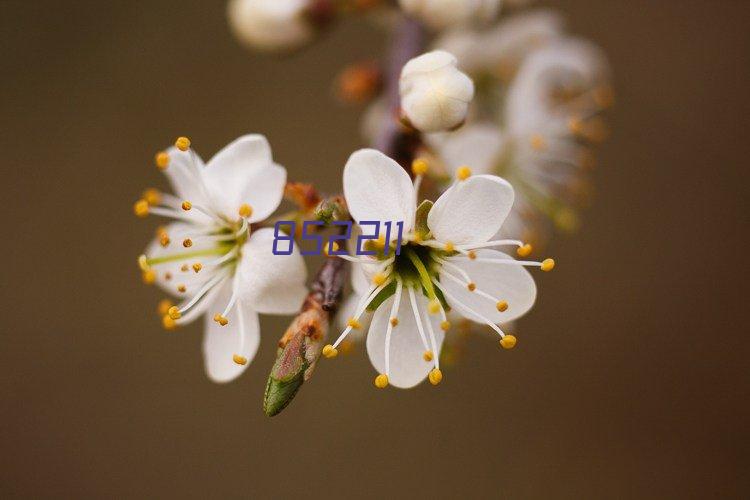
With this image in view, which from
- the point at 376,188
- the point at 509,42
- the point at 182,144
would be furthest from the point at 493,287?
the point at 509,42

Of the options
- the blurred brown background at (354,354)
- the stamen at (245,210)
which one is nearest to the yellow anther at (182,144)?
the stamen at (245,210)

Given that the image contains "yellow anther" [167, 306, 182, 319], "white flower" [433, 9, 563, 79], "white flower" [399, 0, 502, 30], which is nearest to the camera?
"yellow anther" [167, 306, 182, 319]

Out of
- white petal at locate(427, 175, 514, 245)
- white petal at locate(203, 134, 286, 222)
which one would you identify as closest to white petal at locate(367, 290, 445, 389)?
white petal at locate(427, 175, 514, 245)

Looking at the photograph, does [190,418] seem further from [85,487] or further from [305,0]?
[305,0]

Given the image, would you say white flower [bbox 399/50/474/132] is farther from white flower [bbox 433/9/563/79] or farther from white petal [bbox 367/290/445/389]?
white flower [bbox 433/9/563/79]

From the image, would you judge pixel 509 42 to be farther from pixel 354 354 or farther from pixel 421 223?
pixel 354 354

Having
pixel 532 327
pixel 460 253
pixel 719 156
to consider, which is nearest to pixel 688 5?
pixel 719 156
